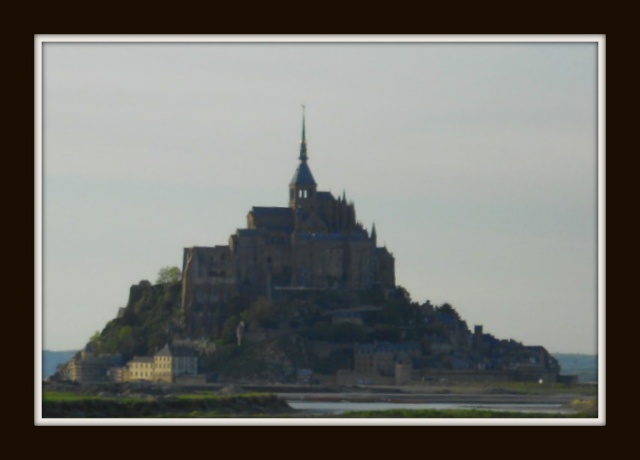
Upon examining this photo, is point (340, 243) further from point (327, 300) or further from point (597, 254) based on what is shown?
point (597, 254)

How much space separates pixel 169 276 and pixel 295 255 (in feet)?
10.6

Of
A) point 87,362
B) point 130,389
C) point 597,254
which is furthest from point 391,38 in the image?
point 87,362

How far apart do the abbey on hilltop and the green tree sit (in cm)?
53

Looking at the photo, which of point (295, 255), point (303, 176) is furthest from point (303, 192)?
point (295, 255)

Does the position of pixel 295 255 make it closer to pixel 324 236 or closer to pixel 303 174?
pixel 324 236

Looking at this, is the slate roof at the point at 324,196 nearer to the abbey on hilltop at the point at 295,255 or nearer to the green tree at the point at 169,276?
the abbey on hilltop at the point at 295,255

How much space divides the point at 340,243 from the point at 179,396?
12427mm

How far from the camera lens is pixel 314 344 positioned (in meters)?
56.5

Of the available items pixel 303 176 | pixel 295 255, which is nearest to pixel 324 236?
pixel 295 255

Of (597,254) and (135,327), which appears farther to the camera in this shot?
(135,327)

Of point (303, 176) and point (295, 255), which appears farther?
point (295, 255)

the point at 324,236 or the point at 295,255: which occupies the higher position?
the point at 324,236

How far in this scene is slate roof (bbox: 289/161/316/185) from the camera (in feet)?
184

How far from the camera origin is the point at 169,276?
57.6 m
